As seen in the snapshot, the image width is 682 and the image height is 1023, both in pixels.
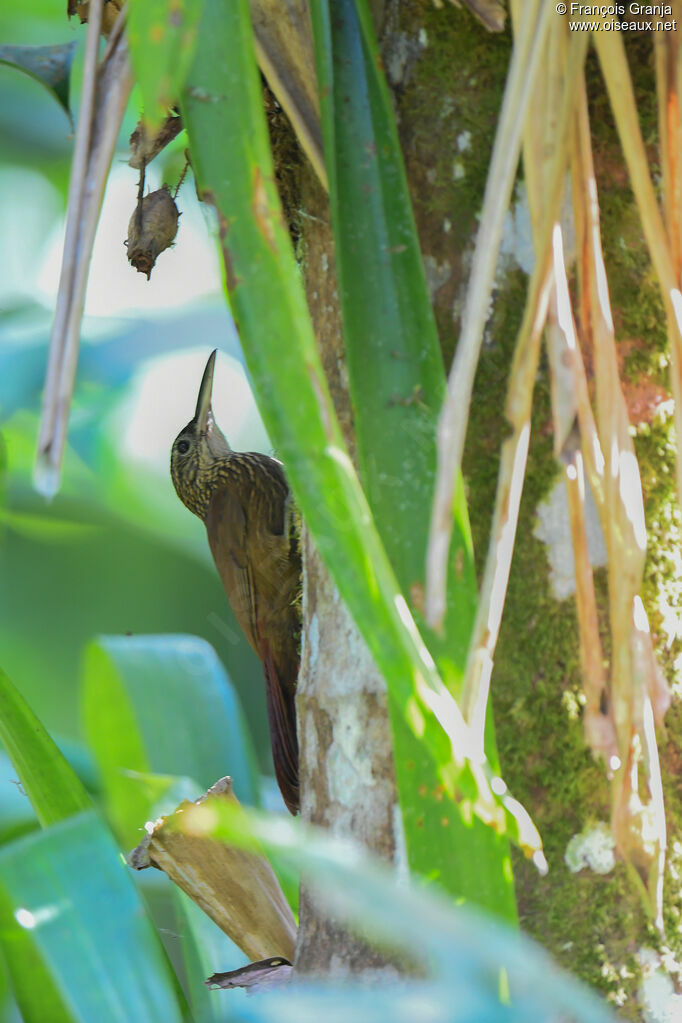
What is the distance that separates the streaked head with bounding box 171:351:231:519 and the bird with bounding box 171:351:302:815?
0.04 meters

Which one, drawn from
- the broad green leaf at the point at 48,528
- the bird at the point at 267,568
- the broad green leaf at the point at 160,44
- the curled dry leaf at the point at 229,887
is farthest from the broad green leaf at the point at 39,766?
the broad green leaf at the point at 48,528

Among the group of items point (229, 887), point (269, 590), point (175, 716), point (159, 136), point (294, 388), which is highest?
point (159, 136)

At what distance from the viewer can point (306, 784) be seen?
1.00 m

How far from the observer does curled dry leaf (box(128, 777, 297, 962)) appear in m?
1.12

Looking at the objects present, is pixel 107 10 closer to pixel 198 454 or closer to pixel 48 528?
pixel 198 454

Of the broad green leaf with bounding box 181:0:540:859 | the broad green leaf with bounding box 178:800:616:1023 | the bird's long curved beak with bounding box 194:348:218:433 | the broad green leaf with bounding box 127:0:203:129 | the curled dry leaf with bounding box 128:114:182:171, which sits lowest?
the broad green leaf with bounding box 178:800:616:1023

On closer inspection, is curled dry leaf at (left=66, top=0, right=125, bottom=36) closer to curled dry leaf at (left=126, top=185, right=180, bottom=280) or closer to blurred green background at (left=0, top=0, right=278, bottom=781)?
curled dry leaf at (left=126, top=185, right=180, bottom=280)

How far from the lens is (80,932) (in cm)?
90

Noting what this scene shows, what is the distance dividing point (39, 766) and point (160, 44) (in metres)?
0.79

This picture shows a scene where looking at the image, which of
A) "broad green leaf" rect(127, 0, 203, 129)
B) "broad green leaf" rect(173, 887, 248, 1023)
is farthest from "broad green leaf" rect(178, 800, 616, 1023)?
"broad green leaf" rect(173, 887, 248, 1023)

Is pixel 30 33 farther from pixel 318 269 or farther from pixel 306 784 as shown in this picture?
pixel 306 784

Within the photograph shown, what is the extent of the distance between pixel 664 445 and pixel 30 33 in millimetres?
4044

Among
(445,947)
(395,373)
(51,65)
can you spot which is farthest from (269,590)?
(445,947)

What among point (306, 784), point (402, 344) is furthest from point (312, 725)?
point (402, 344)
